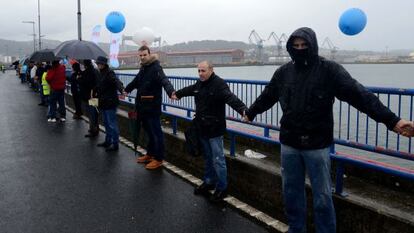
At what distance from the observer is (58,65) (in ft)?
39.6

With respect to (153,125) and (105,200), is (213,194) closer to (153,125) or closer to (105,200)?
(105,200)

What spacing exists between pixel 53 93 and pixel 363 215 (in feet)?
34.1

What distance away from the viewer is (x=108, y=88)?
817 cm

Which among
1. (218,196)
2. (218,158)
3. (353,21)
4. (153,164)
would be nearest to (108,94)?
(153,164)

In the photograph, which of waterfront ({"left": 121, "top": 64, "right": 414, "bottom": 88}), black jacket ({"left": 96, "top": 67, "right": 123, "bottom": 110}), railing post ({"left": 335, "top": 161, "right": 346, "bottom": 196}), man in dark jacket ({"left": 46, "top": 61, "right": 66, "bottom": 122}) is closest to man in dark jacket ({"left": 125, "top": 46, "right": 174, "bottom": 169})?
black jacket ({"left": 96, "top": 67, "right": 123, "bottom": 110})

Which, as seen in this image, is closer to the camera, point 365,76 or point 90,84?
point 90,84

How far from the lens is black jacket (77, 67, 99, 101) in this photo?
10.1m

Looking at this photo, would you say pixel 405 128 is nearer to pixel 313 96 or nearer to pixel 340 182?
pixel 313 96

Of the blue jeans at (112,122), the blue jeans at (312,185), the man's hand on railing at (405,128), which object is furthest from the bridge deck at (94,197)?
the man's hand on railing at (405,128)

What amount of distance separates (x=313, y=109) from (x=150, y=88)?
3693mm

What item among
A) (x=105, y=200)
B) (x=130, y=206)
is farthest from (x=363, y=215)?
(x=105, y=200)

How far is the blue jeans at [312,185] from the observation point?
139 inches

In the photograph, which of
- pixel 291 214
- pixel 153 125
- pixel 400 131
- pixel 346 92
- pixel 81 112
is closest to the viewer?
pixel 400 131

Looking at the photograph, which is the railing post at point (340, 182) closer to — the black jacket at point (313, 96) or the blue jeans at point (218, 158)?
the black jacket at point (313, 96)
